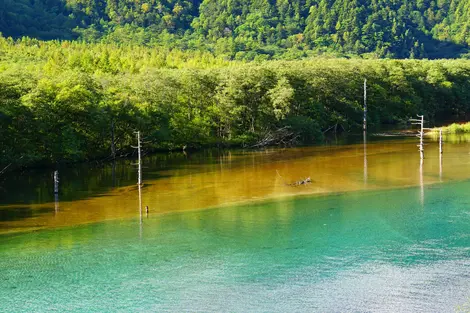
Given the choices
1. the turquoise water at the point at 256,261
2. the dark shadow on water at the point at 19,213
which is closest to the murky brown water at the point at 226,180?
the dark shadow on water at the point at 19,213

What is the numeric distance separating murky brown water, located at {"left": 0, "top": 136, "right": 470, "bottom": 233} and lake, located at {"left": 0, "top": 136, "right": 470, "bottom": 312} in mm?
154

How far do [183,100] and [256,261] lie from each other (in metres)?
40.3

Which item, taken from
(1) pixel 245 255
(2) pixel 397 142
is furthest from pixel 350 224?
(2) pixel 397 142

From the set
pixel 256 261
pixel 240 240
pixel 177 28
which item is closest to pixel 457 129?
pixel 240 240

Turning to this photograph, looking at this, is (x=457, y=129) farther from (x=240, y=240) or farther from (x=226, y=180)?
(x=240, y=240)

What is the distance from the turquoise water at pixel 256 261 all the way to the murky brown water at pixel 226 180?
3131 millimetres

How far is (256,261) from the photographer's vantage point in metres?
26.6

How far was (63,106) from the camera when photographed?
51.9 metres

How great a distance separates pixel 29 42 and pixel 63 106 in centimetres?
6451

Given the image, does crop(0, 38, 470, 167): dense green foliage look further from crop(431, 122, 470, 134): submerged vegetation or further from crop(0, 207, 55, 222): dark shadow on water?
crop(431, 122, 470, 134): submerged vegetation

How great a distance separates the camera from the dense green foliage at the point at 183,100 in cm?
4997

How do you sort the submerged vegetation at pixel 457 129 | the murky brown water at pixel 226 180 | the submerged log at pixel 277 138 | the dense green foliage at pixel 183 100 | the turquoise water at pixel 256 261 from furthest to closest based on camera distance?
the submerged vegetation at pixel 457 129
the submerged log at pixel 277 138
the dense green foliage at pixel 183 100
the murky brown water at pixel 226 180
the turquoise water at pixel 256 261

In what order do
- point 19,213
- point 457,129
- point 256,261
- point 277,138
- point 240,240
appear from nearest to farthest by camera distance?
point 256,261
point 240,240
point 19,213
point 277,138
point 457,129

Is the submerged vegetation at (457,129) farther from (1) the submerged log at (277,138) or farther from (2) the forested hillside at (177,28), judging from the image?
(2) the forested hillside at (177,28)
